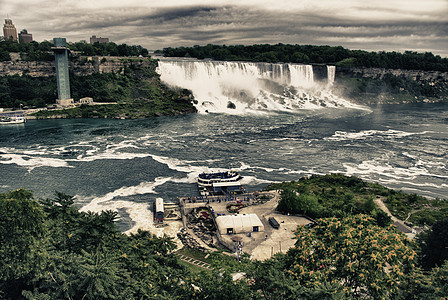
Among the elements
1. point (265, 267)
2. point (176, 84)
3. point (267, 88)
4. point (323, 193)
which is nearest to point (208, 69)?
point (176, 84)

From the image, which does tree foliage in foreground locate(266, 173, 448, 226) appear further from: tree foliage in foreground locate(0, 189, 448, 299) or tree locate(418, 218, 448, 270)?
tree foliage in foreground locate(0, 189, 448, 299)

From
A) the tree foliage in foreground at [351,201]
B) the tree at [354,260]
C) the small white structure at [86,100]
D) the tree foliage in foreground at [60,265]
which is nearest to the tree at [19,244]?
the tree foliage in foreground at [60,265]

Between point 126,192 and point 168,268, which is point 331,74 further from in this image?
point 168,268

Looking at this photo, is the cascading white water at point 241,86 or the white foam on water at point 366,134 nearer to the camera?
the white foam on water at point 366,134

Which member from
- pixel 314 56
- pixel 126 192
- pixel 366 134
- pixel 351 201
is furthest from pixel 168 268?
pixel 314 56

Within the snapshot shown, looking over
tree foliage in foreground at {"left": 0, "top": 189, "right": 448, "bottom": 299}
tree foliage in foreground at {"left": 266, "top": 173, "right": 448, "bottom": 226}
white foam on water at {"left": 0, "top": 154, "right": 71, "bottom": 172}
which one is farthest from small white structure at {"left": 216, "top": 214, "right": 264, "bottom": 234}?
white foam on water at {"left": 0, "top": 154, "right": 71, "bottom": 172}

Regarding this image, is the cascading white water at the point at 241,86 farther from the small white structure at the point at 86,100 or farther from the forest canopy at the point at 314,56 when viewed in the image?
the forest canopy at the point at 314,56
